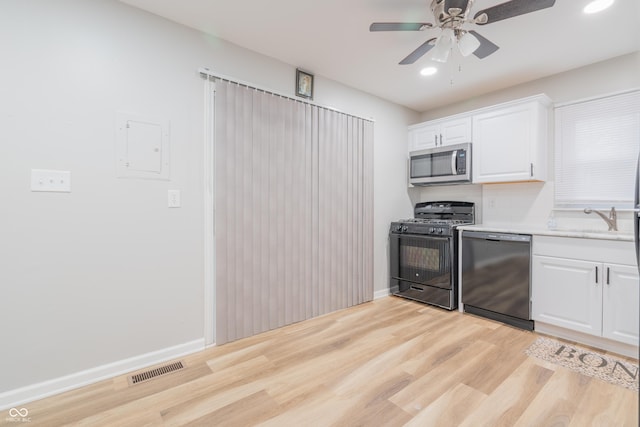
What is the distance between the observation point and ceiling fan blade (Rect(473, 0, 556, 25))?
1.57m

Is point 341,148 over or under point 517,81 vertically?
under

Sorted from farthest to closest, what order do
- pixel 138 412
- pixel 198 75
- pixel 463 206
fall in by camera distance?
pixel 463 206 < pixel 198 75 < pixel 138 412

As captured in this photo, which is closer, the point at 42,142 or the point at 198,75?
the point at 42,142

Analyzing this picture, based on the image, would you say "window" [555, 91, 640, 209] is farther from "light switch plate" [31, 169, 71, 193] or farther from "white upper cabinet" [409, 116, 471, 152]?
"light switch plate" [31, 169, 71, 193]

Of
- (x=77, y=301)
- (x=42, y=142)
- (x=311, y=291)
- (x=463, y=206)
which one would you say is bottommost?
(x=311, y=291)

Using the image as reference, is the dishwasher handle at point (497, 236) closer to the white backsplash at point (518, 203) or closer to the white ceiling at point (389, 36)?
the white backsplash at point (518, 203)

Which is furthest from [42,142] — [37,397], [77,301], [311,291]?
[311,291]

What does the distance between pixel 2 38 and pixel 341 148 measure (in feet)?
Result: 8.32

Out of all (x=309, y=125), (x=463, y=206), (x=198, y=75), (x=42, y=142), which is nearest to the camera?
(x=42, y=142)

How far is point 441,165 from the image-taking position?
11.5 ft

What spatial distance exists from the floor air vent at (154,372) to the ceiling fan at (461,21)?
2.57 metres

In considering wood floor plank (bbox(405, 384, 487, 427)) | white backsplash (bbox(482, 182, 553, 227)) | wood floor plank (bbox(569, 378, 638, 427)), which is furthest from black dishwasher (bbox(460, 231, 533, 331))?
wood floor plank (bbox(405, 384, 487, 427))

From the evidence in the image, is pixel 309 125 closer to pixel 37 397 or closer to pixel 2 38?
pixel 2 38

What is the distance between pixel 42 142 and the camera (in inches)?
68.7
